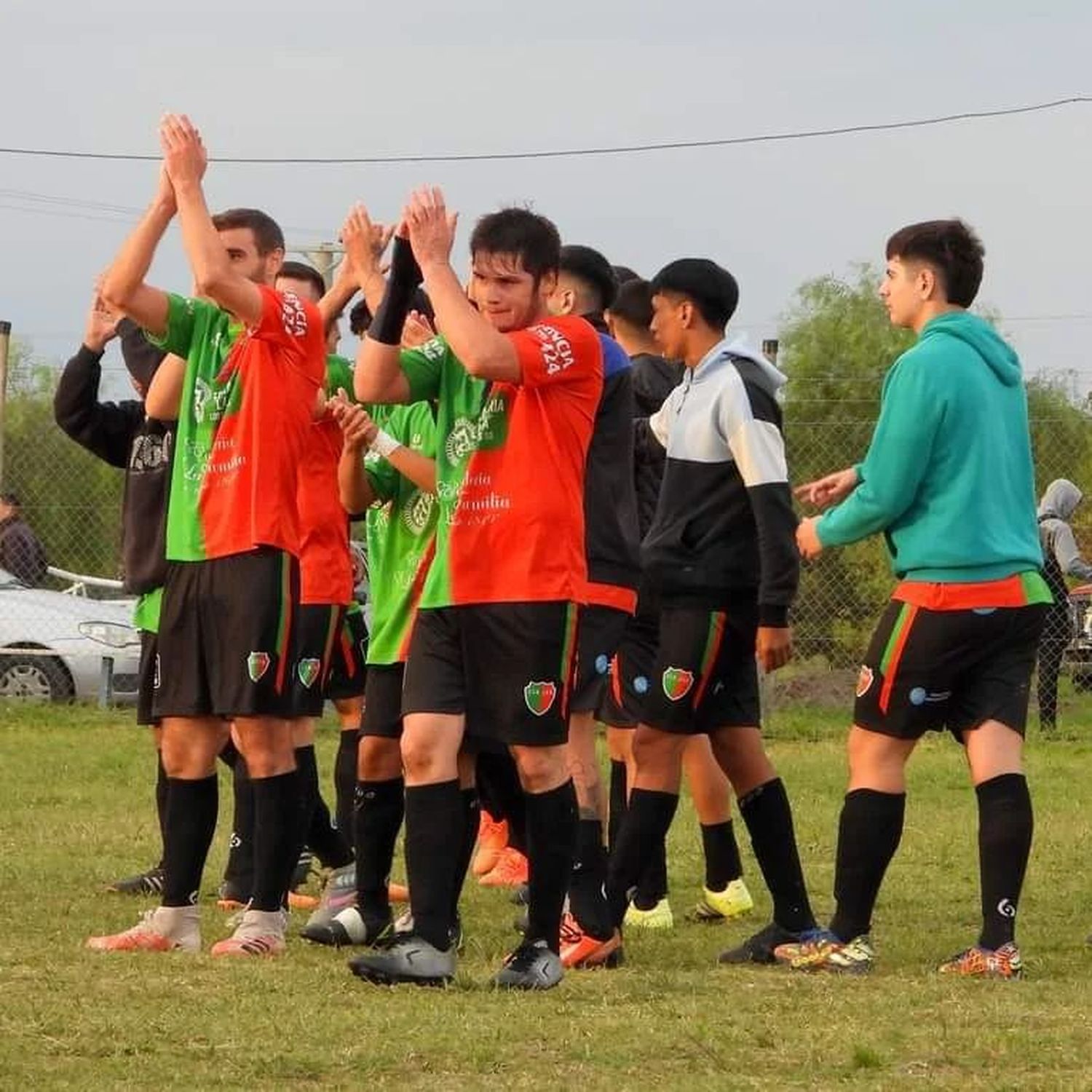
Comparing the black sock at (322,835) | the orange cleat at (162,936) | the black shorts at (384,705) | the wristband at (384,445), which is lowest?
the orange cleat at (162,936)

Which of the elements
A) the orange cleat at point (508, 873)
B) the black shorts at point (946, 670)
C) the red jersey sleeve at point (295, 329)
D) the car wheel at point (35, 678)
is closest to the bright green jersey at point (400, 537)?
the red jersey sleeve at point (295, 329)

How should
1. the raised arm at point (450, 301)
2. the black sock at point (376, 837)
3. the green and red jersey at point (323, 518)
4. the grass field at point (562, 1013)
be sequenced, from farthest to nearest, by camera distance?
1. the green and red jersey at point (323, 518)
2. the black sock at point (376, 837)
3. the raised arm at point (450, 301)
4. the grass field at point (562, 1013)

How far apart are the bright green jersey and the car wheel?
405 inches

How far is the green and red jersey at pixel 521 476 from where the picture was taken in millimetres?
6203

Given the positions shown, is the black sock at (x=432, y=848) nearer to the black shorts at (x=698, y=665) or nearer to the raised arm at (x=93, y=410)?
the black shorts at (x=698, y=665)

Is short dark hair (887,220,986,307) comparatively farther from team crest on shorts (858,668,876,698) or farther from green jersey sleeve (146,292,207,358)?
green jersey sleeve (146,292,207,358)

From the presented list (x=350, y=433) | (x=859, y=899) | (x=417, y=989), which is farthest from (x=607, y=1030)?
(x=350, y=433)

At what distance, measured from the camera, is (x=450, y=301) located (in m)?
6.09

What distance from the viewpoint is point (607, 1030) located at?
5.49 meters

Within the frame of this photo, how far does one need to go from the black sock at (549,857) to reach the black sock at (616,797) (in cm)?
254

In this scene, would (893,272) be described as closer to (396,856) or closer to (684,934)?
(684,934)

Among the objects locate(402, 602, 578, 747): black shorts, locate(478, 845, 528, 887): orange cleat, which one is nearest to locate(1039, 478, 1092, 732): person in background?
locate(478, 845, 528, 887): orange cleat

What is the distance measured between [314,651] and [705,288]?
1.72 metres

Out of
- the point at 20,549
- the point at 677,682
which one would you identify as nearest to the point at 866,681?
Result: the point at 677,682
